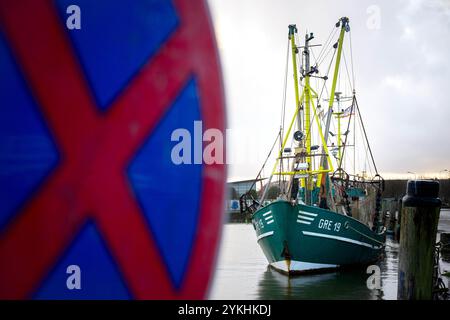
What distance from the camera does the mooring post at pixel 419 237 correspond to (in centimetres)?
306

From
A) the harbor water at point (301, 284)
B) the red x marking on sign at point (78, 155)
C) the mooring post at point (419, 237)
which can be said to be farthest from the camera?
the harbor water at point (301, 284)

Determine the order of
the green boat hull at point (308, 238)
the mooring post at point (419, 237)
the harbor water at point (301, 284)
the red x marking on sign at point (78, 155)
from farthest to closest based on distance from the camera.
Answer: the green boat hull at point (308, 238) < the harbor water at point (301, 284) < the mooring post at point (419, 237) < the red x marking on sign at point (78, 155)

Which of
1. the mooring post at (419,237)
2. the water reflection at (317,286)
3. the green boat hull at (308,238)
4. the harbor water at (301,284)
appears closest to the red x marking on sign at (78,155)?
the mooring post at (419,237)

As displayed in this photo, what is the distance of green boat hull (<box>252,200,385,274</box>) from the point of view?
11273mm

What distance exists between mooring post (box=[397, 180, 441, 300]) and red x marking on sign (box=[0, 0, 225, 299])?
189cm

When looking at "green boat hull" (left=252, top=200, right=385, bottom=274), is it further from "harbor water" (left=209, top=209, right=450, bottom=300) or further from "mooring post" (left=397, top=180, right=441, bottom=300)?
"mooring post" (left=397, top=180, right=441, bottom=300)

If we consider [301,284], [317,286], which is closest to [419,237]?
[317,286]

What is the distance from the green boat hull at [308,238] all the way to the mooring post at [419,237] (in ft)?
26.5

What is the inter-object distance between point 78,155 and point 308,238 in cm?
1006

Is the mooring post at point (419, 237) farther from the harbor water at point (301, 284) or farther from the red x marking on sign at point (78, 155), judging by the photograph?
the harbor water at point (301, 284)

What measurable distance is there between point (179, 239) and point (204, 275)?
253mm

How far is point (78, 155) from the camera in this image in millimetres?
1863
